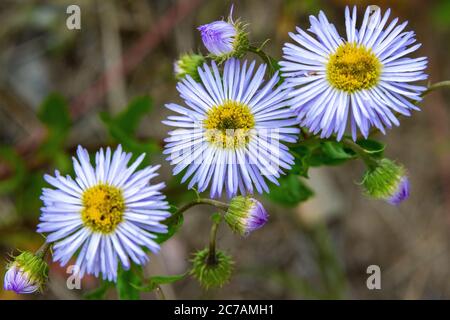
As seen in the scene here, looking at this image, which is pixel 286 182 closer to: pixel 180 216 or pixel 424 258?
pixel 180 216

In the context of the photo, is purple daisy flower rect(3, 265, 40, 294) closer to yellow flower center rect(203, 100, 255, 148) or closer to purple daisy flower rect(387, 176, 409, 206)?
yellow flower center rect(203, 100, 255, 148)

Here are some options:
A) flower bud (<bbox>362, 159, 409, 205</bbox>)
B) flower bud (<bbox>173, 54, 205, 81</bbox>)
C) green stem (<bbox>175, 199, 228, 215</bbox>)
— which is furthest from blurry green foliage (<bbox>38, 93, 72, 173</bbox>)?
flower bud (<bbox>362, 159, 409, 205</bbox>)

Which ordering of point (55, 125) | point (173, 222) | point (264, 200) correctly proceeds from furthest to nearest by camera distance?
1. point (264, 200)
2. point (55, 125)
3. point (173, 222)

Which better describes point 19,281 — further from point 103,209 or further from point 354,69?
point 354,69

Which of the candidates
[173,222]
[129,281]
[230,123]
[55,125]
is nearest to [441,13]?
[230,123]

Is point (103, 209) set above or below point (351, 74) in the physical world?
below

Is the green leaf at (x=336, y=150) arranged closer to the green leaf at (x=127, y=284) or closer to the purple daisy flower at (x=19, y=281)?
the green leaf at (x=127, y=284)
